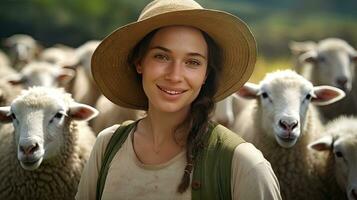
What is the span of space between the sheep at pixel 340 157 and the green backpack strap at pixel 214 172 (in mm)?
1799

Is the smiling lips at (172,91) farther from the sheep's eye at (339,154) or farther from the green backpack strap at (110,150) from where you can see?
the sheep's eye at (339,154)

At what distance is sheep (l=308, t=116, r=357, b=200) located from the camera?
13.0 feet

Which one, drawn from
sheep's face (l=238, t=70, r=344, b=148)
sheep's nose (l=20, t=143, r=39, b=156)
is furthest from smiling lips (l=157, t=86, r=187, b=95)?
sheep's face (l=238, t=70, r=344, b=148)

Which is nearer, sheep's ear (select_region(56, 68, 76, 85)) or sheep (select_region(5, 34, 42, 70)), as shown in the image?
sheep's ear (select_region(56, 68, 76, 85))

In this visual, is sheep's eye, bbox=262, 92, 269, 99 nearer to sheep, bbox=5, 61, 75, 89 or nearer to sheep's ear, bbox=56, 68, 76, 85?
sheep, bbox=5, 61, 75, 89

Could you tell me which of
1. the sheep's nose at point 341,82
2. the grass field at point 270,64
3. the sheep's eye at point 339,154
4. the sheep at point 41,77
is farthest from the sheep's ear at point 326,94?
the grass field at point 270,64

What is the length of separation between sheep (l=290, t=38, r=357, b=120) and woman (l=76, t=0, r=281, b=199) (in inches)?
152

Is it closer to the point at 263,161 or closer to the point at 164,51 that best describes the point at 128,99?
the point at 164,51

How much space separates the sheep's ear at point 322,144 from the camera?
414cm

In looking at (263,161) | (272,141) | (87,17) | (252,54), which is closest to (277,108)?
(272,141)

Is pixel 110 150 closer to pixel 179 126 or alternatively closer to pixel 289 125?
pixel 179 126

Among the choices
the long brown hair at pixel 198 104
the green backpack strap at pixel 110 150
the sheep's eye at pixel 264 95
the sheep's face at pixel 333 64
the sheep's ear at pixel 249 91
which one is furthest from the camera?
the sheep's face at pixel 333 64

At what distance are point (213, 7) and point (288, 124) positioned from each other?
1009 centimetres

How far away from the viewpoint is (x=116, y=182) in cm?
243
